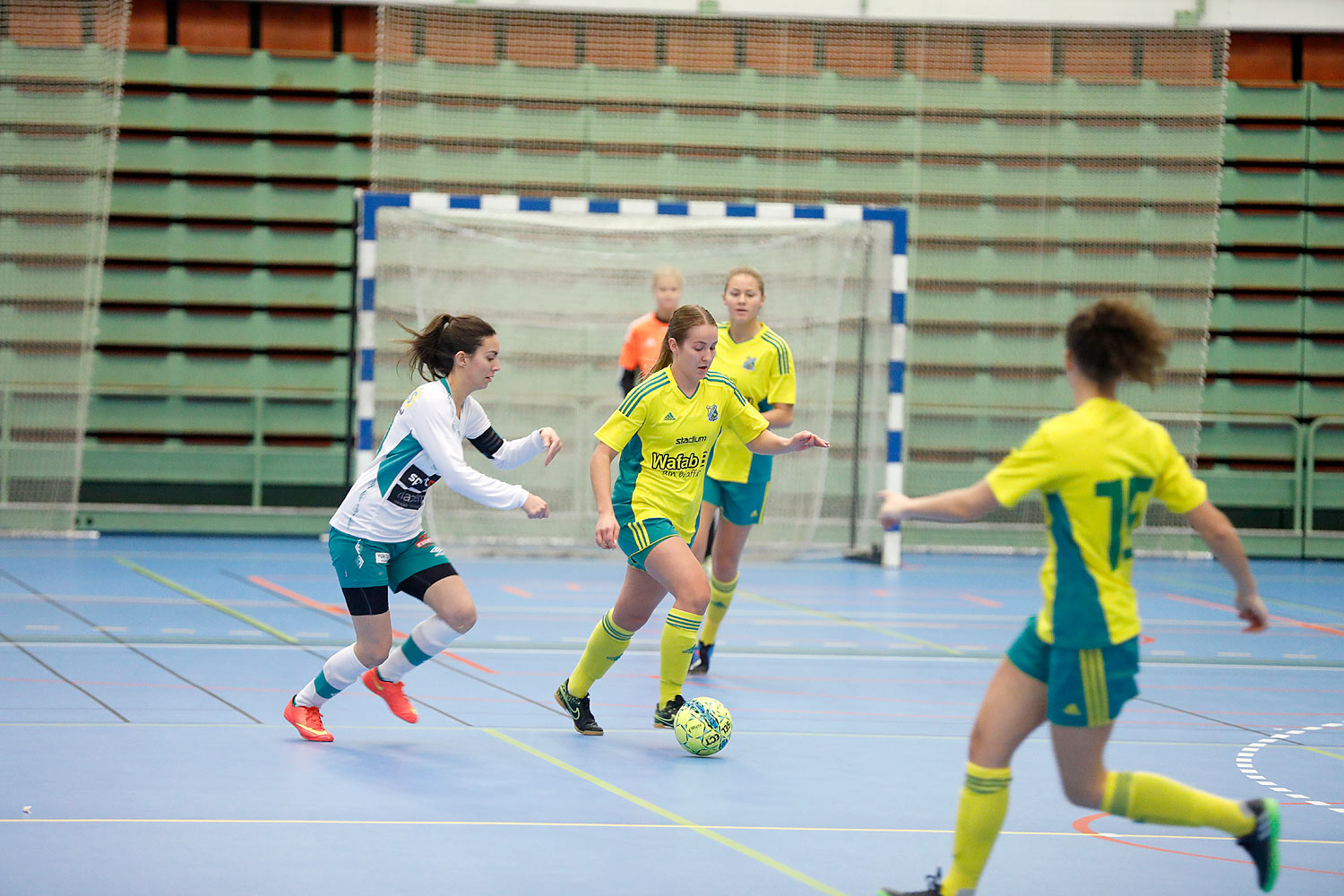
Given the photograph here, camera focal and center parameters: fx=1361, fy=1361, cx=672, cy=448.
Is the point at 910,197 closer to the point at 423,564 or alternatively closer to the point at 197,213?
the point at 197,213

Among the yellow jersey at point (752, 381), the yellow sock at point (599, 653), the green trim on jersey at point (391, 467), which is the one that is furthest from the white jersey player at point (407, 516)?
the yellow jersey at point (752, 381)

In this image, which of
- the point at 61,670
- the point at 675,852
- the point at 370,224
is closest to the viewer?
the point at 675,852

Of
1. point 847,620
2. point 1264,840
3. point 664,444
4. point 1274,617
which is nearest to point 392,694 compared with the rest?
point 664,444

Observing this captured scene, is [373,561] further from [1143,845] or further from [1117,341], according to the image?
[1117,341]

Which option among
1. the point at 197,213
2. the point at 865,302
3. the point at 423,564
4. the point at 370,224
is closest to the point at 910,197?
the point at 865,302

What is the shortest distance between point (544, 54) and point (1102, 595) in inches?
421

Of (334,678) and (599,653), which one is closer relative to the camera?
(334,678)

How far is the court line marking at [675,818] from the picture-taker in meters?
3.57

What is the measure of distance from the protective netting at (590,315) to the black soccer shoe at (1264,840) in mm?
8659

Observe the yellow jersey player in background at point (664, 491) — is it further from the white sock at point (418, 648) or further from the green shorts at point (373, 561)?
the green shorts at point (373, 561)

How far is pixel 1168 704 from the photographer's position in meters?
6.33

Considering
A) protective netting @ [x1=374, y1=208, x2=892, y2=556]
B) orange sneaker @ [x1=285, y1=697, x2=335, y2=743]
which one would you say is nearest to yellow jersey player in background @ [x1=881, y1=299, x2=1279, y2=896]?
orange sneaker @ [x1=285, y1=697, x2=335, y2=743]

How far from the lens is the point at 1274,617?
929cm

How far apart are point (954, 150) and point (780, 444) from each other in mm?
8320
